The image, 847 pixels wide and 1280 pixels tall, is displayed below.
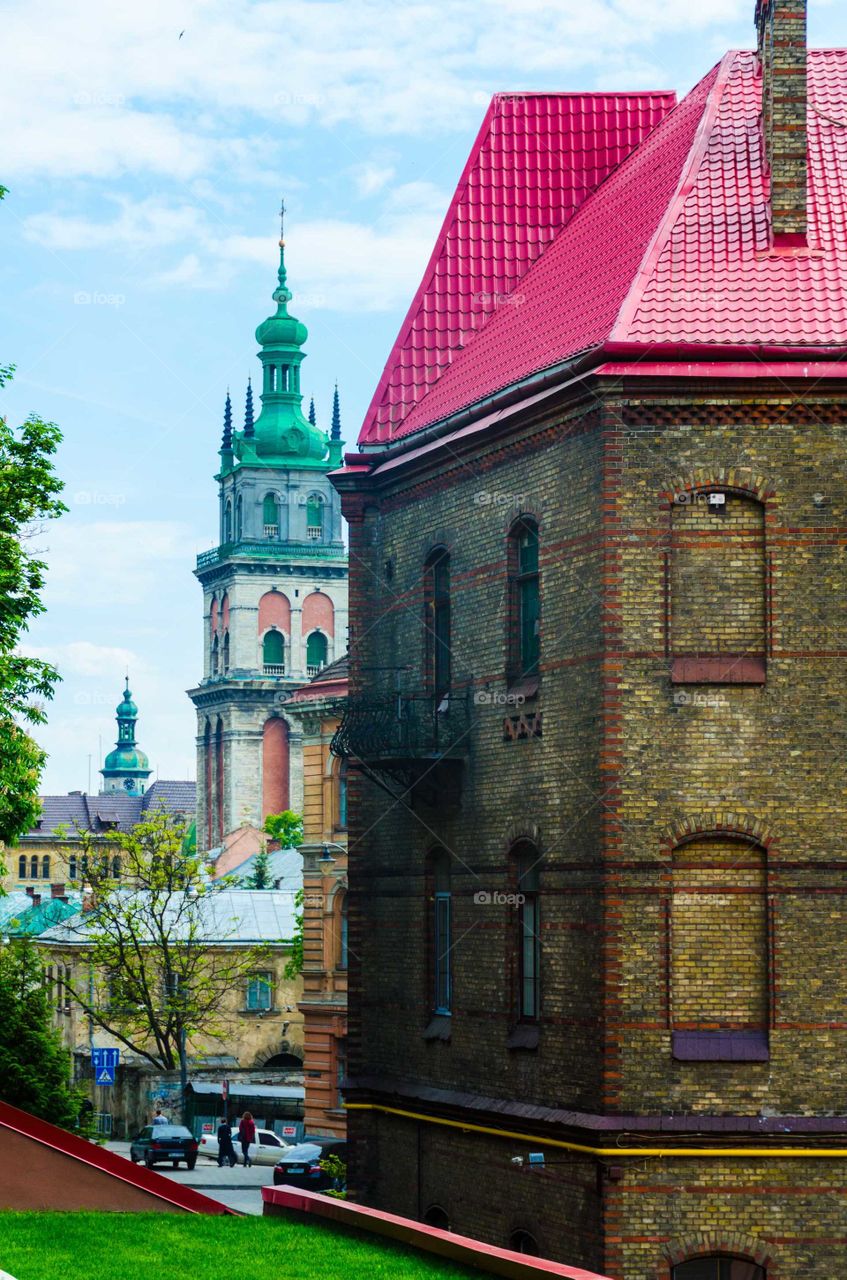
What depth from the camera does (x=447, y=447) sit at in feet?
97.0

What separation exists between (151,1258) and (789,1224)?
24.4 ft

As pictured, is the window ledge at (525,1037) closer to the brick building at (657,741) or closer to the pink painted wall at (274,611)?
the brick building at (657,741)

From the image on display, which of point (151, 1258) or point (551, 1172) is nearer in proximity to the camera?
point (151, 1258)

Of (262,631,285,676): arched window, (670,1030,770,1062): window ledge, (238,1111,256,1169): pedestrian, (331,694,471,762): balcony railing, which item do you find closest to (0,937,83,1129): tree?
(331,694,471,762): balcony railing

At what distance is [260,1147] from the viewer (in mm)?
63156

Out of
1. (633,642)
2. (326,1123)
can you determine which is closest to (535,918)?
(633,642)

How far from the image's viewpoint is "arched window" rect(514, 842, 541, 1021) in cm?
2680

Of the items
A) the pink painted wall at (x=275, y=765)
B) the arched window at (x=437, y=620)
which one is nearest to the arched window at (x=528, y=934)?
the arched window at (x=437, y=620)

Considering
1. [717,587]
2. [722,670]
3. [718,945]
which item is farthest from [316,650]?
[718,945]

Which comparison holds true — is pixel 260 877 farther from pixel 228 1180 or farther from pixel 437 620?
pixel 437 620

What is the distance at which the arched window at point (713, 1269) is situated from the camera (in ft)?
78.7

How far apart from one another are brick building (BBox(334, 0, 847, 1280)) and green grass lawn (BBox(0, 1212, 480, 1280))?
4.19m

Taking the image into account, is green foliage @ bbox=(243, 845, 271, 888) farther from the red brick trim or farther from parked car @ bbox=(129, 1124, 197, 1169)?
the red brick trim

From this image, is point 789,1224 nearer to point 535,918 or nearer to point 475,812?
point 535,918
